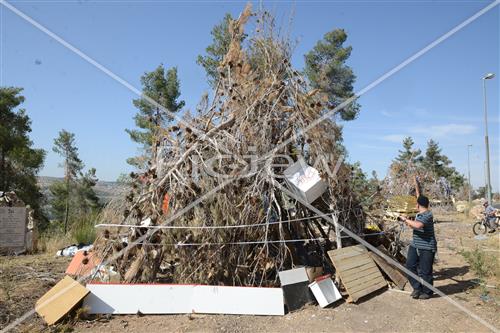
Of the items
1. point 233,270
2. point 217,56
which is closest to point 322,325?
point 233,270

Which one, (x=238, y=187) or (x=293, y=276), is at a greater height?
→ (x=238, y=187)

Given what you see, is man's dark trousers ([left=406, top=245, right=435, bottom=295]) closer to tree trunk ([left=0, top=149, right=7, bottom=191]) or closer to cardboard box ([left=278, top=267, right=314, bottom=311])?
cardboard box ([left=278, top=267, right=314, bottom=311])

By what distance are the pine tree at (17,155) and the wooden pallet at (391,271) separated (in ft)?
53.4

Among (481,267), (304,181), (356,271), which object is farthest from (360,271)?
(481,267)

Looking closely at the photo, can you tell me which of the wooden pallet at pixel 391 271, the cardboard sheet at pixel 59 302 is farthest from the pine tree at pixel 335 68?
the cardboard sheet at pixel 59 302

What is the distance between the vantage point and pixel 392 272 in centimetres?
587

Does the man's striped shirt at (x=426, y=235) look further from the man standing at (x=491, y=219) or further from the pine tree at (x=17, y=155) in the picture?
the pine tree at (x=17, y=155)

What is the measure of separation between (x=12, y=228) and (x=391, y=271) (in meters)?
9.16

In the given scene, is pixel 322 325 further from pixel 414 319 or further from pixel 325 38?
pixel 325 38

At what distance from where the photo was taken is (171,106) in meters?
17.7

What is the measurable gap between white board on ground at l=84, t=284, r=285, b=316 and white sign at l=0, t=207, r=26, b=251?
6330 millimetres

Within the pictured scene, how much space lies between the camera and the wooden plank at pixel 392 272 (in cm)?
578

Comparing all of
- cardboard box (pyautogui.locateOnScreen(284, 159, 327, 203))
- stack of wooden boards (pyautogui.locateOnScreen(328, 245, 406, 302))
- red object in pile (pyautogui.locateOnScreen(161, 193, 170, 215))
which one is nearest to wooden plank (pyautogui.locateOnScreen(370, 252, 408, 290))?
stack of wooden boards (pyautogui.locateOnScreen(328, 245, 406, 302))

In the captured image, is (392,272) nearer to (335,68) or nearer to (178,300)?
(178,300)
